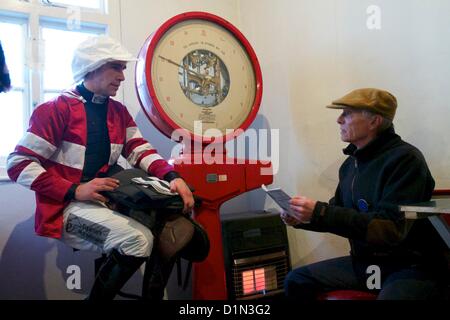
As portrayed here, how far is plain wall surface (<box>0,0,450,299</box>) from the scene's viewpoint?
59.7 inches

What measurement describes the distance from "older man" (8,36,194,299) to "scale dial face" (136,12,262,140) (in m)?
0.15

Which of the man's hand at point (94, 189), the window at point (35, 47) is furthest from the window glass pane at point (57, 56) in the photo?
the man's hand at point (94, 189)

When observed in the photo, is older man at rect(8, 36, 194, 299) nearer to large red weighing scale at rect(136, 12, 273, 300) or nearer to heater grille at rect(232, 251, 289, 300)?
large red weighing scale at rect(136, 12, 273, 300)

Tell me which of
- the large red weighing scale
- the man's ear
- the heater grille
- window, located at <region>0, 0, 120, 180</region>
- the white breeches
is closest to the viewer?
the white breeches

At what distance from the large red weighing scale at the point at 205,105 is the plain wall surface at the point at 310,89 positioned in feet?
1.33

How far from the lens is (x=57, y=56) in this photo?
1.98 meters

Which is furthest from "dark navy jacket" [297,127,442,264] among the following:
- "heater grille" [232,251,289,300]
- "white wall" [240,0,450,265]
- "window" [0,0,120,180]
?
"window" [0,0,120,180]

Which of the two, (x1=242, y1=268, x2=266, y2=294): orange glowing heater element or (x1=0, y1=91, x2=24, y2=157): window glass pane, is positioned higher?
(x1=0, y1=91, x2=24, y2=157): window glass pane

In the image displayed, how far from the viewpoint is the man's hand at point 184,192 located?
49.9 inches

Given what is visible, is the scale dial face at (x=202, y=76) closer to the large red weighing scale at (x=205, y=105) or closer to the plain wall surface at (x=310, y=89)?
the large red weighing scale at (x=205, y=105)
